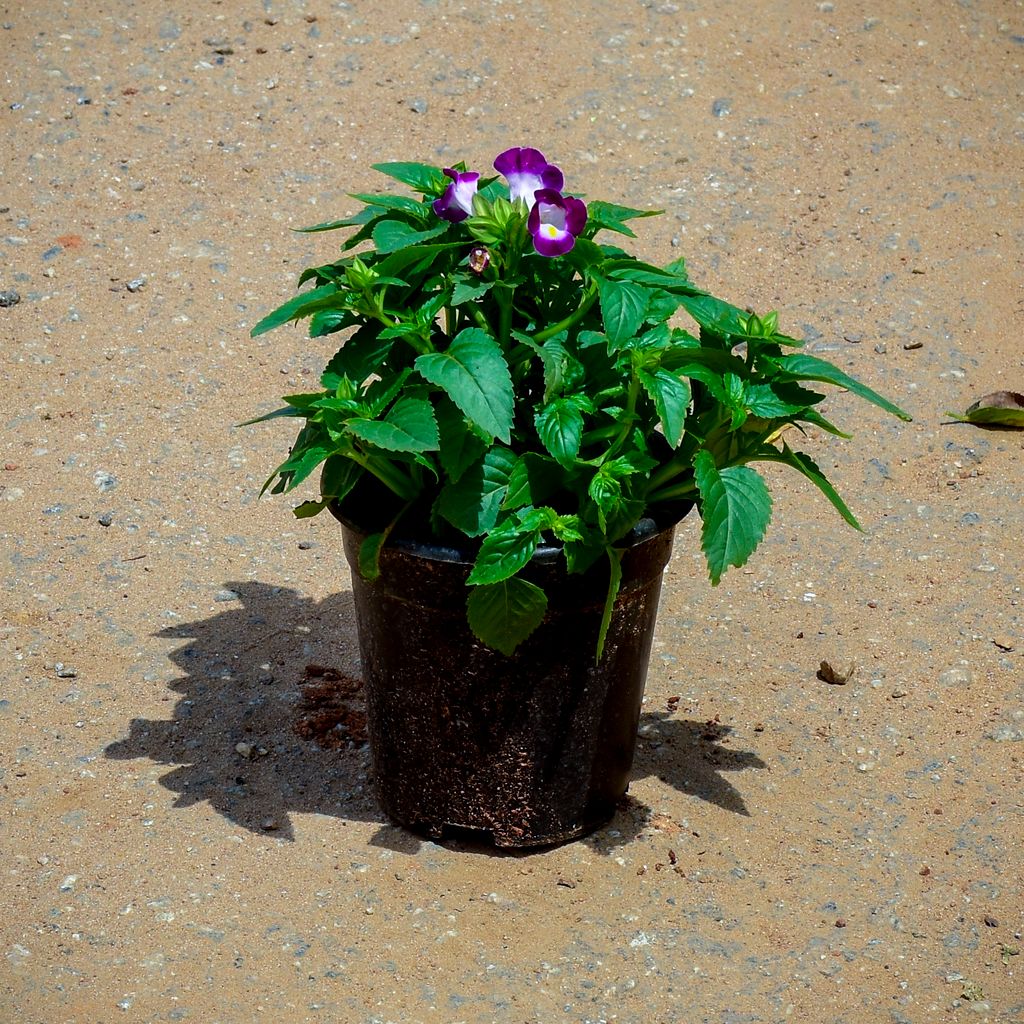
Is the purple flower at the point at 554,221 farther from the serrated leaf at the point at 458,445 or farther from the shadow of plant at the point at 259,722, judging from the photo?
the shadow of plant at the point at 259,722

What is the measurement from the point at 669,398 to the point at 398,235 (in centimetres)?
56

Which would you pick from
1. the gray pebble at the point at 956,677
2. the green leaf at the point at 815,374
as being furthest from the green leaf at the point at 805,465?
the gray pebble at the point at 956,677

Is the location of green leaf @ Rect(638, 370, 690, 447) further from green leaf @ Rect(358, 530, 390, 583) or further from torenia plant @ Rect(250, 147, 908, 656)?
green leaf @ Rect(358, 530, 390, 583)

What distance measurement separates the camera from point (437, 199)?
2574 mm

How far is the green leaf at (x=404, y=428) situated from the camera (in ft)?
7.73

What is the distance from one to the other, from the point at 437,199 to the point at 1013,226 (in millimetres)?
3493

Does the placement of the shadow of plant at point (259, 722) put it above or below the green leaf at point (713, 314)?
below

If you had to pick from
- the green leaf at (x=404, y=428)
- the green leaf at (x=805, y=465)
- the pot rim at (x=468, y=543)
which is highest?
the green leaf at (x=404, y=428)

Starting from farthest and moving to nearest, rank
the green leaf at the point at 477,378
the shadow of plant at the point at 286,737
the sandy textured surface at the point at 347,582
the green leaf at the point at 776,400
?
the shadow of plant at the point at 286,737, the sandy textured surface at the point at 347,582, the green leaf at the point at 776,400, the green leaf at the point at 477,378

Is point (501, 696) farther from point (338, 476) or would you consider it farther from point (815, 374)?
point (815, 374)

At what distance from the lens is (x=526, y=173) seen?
2557 millimetres

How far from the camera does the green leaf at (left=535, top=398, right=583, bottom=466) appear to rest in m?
2.41

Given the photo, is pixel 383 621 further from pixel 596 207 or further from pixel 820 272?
pixel 820 272

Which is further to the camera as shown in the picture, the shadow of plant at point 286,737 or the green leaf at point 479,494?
the shadow of plant at point 286,737
